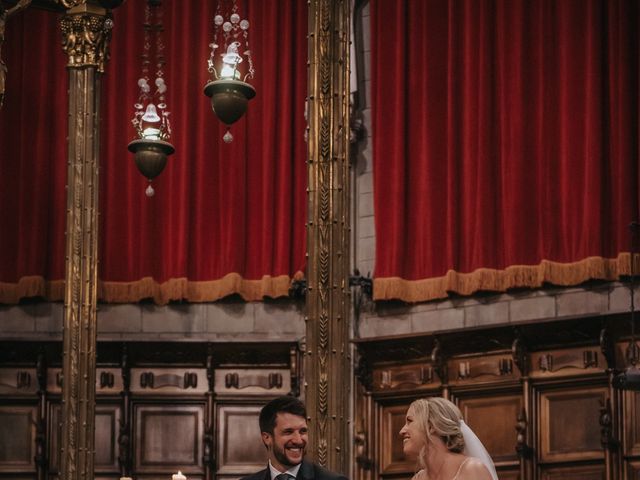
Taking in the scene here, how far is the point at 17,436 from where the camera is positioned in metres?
13.4

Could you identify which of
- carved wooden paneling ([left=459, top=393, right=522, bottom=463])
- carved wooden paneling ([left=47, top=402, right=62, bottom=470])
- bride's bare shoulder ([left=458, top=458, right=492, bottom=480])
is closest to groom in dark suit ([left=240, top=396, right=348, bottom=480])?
bride's bare shoulder ([left=458, top=458, right=492, bottom=480])

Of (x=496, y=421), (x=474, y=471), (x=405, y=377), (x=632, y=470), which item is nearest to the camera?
(x=474, y=471)

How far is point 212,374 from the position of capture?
13219 millimetres

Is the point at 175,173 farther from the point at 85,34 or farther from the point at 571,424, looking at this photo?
the point at 571,424

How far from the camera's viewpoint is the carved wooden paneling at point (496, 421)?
1155 centimetres

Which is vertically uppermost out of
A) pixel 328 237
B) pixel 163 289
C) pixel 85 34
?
pixel 85 34

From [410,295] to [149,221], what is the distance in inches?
118

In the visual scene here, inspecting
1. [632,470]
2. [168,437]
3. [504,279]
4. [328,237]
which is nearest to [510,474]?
[632,470]

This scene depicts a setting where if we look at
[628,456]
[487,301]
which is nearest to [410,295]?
[487,301]

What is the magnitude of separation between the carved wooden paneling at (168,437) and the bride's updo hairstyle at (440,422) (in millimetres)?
7556

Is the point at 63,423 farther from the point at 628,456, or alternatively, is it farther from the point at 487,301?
the point at 628,456

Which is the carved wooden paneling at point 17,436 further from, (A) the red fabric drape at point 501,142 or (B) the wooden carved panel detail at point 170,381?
(A) the red fabric drape at point 501,142

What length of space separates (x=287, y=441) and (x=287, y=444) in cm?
1

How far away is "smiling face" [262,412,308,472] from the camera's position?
5.42 metres
